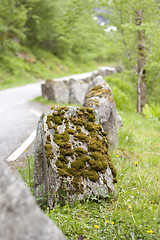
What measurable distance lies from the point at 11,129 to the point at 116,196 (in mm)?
4389

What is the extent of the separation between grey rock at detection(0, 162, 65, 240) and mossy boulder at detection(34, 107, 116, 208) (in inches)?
63.7

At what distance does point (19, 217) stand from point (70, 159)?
2033 millimetres

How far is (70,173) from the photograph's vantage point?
123 inches

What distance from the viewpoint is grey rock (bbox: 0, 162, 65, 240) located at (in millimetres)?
1196

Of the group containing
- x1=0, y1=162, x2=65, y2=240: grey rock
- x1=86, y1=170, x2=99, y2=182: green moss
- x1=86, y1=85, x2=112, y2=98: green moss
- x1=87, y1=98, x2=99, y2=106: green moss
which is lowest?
x1=86, y1=170, x2=99, y2=182: green moss

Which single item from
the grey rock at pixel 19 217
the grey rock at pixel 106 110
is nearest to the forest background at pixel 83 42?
the grey rock at pixel 106 110

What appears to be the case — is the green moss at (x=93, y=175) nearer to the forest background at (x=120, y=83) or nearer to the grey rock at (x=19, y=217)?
the forest background at (x=120, y=83)

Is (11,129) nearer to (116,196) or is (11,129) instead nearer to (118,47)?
(116,196)

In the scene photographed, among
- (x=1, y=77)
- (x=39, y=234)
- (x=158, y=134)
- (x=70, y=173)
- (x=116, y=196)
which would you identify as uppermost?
(x=39, y=234)

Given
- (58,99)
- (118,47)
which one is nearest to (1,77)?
(58,99)

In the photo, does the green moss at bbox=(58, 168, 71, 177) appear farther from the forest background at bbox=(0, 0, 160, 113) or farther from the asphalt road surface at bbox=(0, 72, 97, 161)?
the forest background at bbox=(0, 0, 160, 113)

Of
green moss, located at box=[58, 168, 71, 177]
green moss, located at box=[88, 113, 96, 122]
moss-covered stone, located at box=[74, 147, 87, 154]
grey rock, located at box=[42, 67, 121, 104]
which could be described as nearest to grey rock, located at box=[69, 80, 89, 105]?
grey rock, located at box=[42, 67, 121, 104]

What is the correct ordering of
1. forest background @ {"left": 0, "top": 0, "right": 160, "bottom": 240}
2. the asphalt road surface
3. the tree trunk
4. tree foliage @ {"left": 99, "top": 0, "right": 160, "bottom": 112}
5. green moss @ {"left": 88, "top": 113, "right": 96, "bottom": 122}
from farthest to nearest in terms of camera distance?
the tree trunk → tree foliage @ {"left": 99, "top": 0, "right": 160, "bottom": 112} → the asphalt road surface → green moss @ {"left": 88, "top": 113, "right": 96, "bottom": 122} → forest background @ {"left": 0, "top": 0, "right": 160, "bottom": 240}

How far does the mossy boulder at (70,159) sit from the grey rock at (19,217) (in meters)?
1.62
